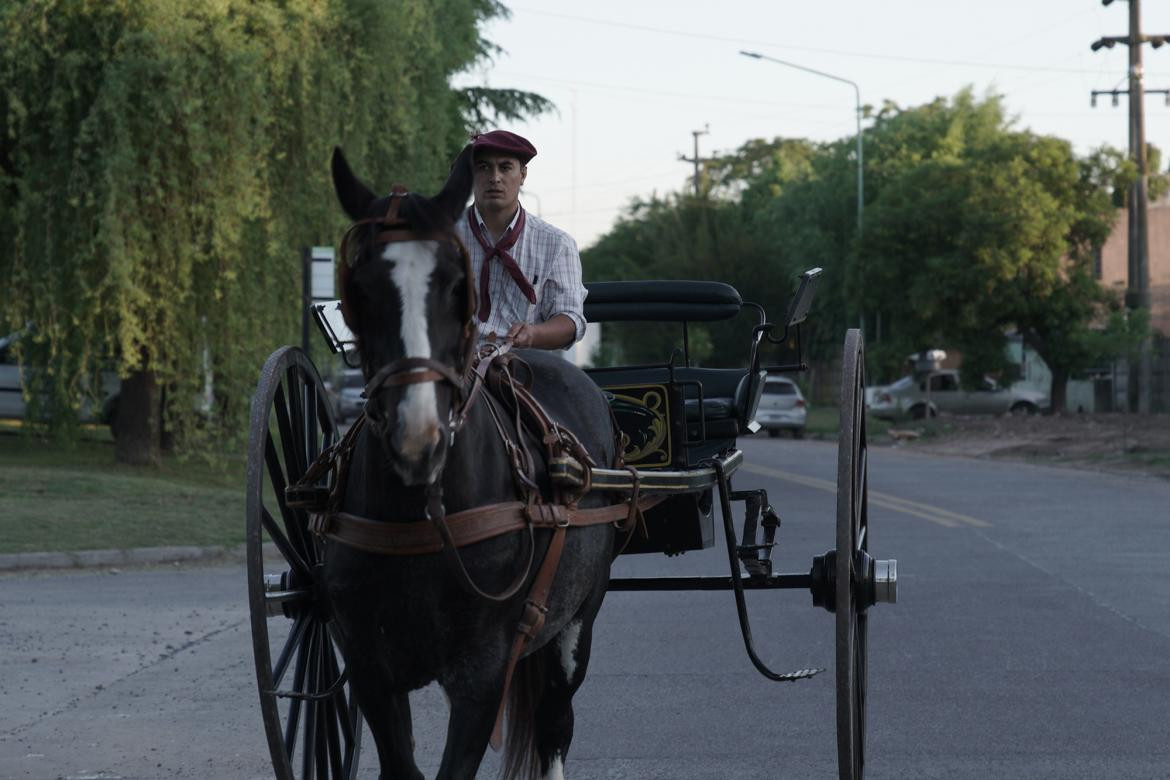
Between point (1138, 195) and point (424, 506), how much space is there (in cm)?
3780

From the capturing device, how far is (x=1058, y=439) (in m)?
34.3

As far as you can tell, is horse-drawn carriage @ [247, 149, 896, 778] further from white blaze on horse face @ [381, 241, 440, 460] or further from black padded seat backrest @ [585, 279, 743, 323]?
black padded seat backrest @ [585, 279, 743, 323]

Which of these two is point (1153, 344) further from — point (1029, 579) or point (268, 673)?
point (268, 673)

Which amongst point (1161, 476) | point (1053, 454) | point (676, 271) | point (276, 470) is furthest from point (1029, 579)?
point (676, 271)

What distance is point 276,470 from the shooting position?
5121 millimetres

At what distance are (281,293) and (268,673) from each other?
1850 centimetres

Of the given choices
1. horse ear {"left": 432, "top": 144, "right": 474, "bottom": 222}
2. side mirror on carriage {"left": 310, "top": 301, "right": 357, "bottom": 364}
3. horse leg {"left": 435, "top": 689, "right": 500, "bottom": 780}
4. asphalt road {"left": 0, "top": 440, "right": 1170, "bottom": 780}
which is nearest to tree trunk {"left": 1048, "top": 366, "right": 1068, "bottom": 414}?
asphalt road {"left": 0, "top": 440, "right": 1170, "bottom": 780}

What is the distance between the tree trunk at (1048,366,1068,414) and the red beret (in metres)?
41.1

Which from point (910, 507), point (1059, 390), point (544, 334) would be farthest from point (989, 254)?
point (544, 334)

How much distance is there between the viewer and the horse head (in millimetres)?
3598

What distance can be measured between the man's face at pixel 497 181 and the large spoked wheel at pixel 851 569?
1.25 metres

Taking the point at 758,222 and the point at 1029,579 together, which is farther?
the point at 758,222

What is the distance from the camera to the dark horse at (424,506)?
3703 millimetres

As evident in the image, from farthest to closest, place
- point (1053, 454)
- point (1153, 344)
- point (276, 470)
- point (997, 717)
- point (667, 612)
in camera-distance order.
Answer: point (1153, 344)
point (1053, 454)
point (667, 612)
point (997, 717)
point (276, 470)
